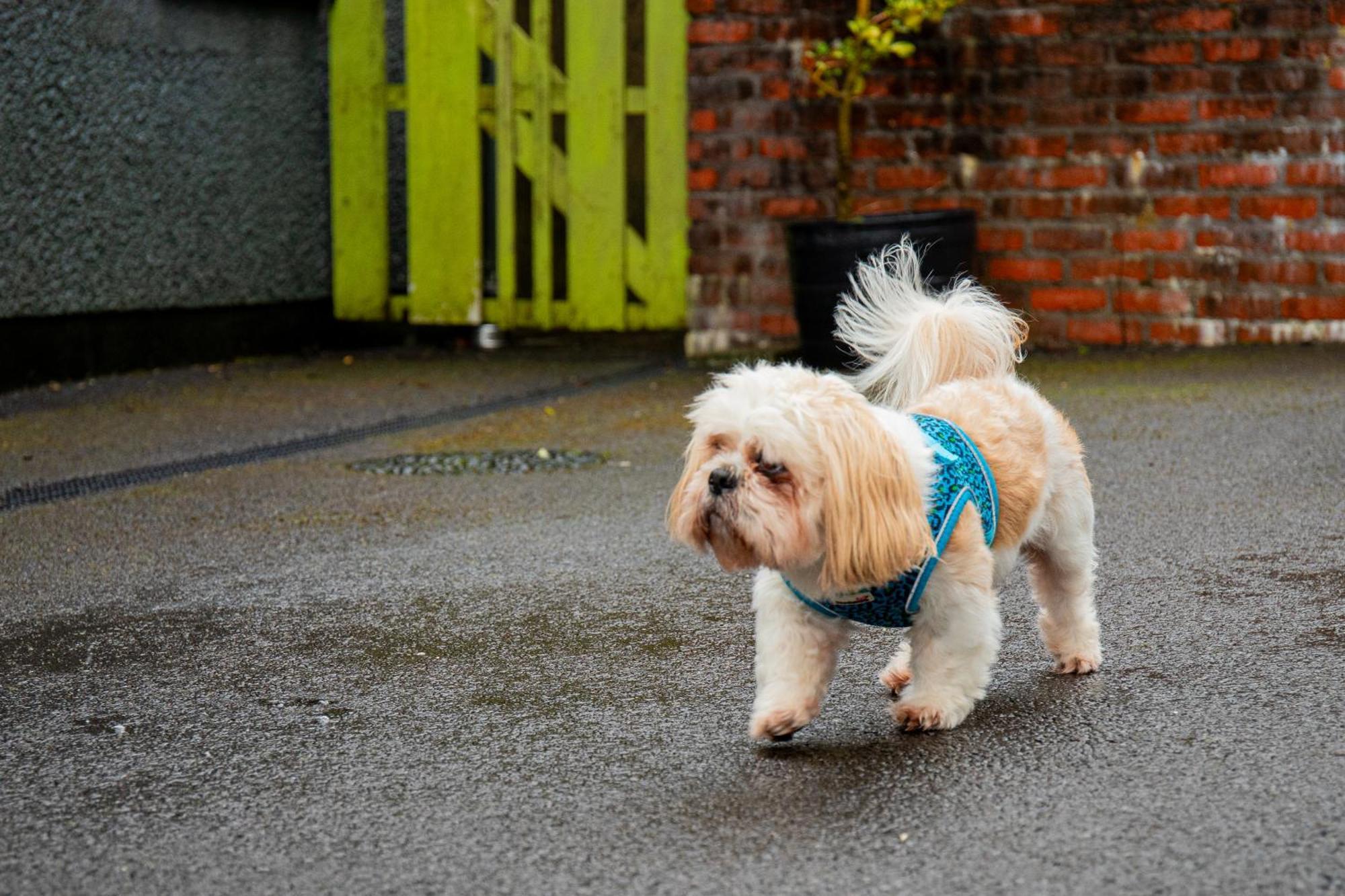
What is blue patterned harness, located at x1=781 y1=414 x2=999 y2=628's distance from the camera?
3.47m

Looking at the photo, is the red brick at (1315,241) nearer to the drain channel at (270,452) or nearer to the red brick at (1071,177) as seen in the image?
the red brick at (1071,177)

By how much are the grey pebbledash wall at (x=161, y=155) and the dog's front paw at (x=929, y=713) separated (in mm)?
6985

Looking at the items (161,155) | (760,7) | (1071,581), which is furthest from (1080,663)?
(161,155)

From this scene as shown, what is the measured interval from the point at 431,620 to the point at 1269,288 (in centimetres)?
634

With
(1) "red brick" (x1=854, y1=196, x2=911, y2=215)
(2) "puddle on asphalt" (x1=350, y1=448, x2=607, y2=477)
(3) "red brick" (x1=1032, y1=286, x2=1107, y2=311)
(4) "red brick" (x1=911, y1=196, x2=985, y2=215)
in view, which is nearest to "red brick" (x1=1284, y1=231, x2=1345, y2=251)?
(3) "red brick" (x1=1032, y1=286, x2=1107, y2=311)

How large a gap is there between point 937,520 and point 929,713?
0.41m

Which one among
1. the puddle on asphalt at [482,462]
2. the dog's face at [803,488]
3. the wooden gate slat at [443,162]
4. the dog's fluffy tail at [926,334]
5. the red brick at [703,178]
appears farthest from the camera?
the wooden gate slat at [443,162]

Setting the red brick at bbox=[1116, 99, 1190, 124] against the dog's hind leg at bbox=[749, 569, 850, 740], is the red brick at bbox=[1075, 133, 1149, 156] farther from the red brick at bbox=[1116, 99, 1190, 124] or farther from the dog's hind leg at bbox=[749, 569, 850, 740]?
the dog's hind leg at bbox=[749, 569, 850, 740]

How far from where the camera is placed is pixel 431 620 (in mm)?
4691

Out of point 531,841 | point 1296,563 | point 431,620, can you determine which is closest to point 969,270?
point 1296,563

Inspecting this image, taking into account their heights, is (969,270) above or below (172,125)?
below

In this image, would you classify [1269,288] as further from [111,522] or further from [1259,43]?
[111,522]

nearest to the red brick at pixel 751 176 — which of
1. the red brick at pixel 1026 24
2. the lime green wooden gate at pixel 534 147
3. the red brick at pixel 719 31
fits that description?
the lime green wooden gate at pixel 534 147

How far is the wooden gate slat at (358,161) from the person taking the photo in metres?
11.2
